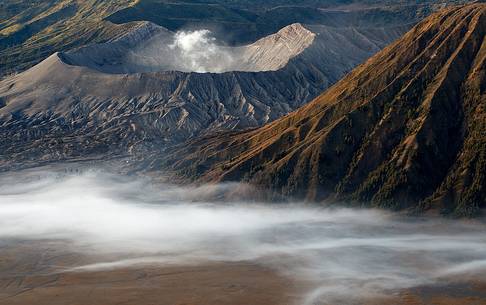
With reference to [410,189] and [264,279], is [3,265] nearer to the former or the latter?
[264,279]

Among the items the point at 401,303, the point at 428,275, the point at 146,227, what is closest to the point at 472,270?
the point at 428,275

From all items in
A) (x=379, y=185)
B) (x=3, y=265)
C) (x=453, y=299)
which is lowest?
(x=453, y=299)

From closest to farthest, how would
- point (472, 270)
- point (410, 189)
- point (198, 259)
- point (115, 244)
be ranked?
point (472, 270)
point (198, 259)
point (115, 244)
point (410, 189)

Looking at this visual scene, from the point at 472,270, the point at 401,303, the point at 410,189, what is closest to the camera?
the point at 401,303

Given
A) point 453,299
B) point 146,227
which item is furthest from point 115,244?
point 453,299

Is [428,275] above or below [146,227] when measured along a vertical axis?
below

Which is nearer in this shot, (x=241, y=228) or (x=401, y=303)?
(x=401, y=303)
